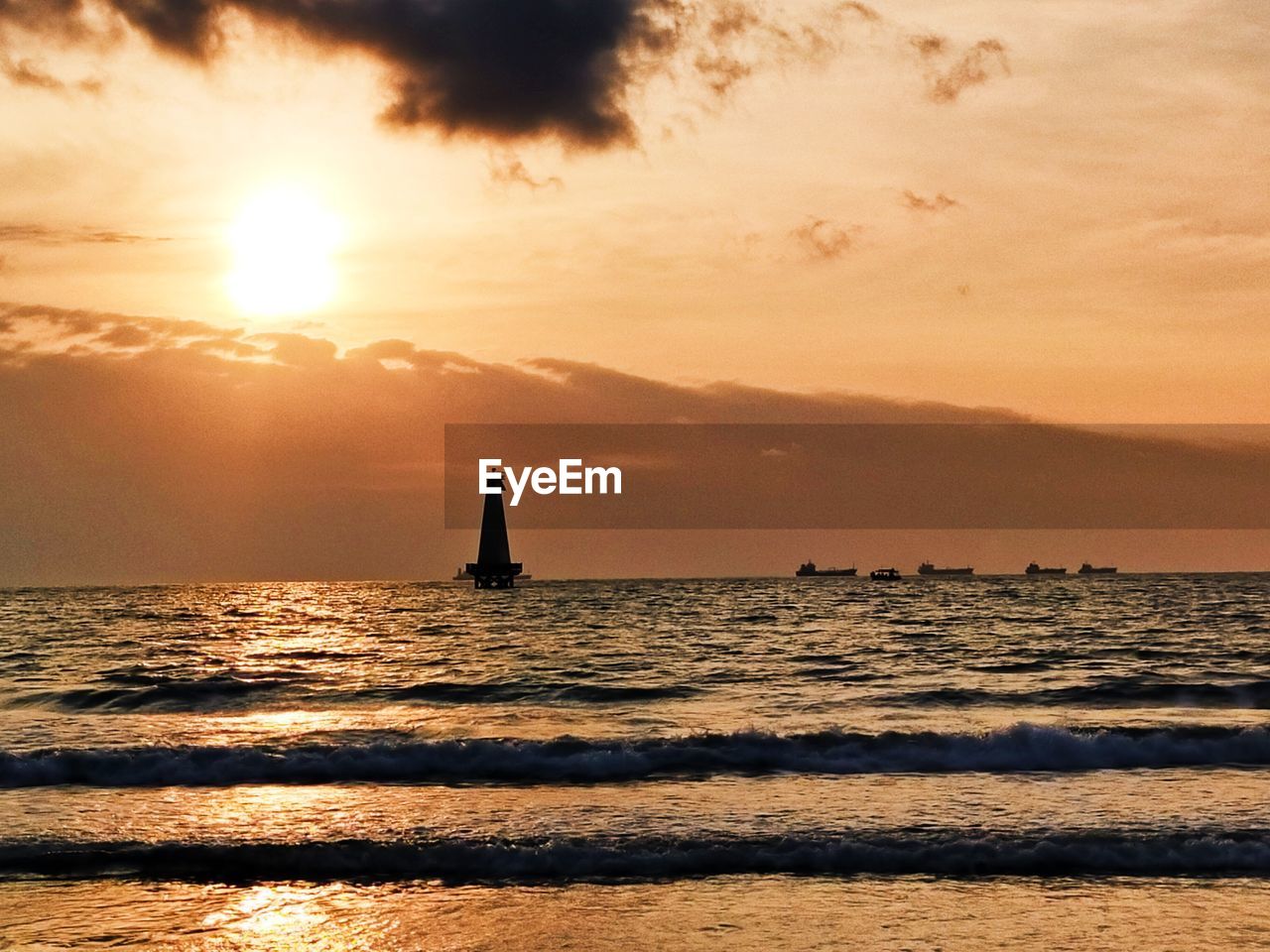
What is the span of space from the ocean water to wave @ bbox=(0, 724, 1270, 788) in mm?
91

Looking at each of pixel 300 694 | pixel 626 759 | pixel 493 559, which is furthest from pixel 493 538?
pixel 626 759

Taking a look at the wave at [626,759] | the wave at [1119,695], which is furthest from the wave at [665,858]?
the wave at [1119,695]

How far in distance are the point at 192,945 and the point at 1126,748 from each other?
63.0 feet

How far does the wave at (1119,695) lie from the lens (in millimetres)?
33594

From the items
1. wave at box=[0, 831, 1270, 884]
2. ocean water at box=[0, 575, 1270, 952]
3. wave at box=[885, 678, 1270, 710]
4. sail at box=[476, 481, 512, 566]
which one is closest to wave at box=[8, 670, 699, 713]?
ocean water at box=[0, 575, 1270, 952]

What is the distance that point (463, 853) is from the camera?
1648 cm

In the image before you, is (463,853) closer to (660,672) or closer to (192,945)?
(192,945)

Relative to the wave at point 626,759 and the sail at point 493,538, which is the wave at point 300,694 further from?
the sail at point 493,538

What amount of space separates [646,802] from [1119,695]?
66.9 ft

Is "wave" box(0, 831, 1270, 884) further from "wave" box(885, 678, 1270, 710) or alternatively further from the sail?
the sail

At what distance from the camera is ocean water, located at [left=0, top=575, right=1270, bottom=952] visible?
13.6m

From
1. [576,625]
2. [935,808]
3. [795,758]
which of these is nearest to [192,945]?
[935,808]

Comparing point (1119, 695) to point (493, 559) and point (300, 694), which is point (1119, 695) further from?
point (493, 559)

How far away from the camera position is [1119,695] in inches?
1377
